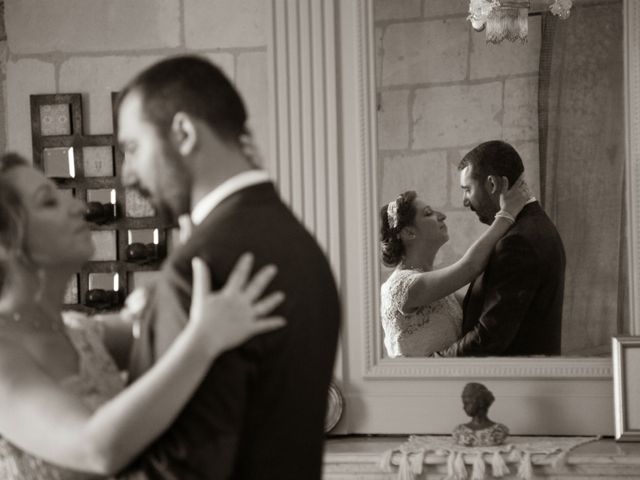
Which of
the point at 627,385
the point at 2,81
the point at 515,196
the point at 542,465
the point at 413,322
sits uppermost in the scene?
the point at 2,81

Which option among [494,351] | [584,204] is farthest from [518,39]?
[494,351]

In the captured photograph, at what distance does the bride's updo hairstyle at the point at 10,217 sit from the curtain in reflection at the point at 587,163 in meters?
1.76

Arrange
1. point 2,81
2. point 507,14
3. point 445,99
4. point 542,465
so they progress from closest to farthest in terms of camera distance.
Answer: point 542,465 < point 507,14 < point 445,99 < point 2,81

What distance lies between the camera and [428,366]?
3.30 meters

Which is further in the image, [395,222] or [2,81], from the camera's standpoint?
[2,81]

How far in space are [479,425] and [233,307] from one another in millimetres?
1681

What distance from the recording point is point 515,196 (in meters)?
3.27

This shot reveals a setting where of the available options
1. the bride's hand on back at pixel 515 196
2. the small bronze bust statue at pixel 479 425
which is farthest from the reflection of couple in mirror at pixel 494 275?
the small bronze bust statue at pixel 479 425

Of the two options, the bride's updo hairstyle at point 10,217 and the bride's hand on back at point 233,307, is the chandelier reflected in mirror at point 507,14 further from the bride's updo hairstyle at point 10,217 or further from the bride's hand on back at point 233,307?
the bride's hand on back at point 233,307

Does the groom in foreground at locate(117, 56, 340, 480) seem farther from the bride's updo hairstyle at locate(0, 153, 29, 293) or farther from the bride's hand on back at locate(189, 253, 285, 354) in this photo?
the bride's updo hairstyle at locate(0, 153, 29, 293)

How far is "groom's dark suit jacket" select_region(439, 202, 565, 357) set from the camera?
3.26 m

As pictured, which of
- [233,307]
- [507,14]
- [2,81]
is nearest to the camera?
[233,307]

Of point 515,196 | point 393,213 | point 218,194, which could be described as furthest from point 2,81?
point 218,194

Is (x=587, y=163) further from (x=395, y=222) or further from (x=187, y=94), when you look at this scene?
(x=187, y=94)
